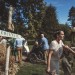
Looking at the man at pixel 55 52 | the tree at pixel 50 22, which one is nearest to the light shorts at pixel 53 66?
the man at pixel 55 52

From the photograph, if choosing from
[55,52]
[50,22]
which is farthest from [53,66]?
[50,22]

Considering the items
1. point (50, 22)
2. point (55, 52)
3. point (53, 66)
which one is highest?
point (50, 22)

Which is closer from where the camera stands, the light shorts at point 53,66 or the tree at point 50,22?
the light shorts at point 53,66

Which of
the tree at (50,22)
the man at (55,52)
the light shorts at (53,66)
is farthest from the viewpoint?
the tree at (50,22)

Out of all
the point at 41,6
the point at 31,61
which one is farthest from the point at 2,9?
the point at 31,61

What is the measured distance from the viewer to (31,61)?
20578mm

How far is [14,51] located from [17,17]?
16601 mm

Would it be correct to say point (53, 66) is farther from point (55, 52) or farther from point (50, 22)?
point (50, 22)

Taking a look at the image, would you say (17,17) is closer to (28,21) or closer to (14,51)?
(28,21)

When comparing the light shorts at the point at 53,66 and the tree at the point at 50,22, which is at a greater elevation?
the tree at the point at 50,22

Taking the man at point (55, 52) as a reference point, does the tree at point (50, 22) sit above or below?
above

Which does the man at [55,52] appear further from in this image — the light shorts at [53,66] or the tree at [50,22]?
the tree at [50,22]

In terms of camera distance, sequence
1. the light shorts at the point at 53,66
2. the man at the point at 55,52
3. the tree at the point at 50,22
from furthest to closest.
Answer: the tree at the point at 50,22 < the light shorts at the point at 53,66 < the man at the point at 55,52

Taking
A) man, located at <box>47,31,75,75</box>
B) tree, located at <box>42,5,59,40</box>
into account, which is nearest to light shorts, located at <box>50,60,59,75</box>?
man, located at <box>47,31,75,75</box>
